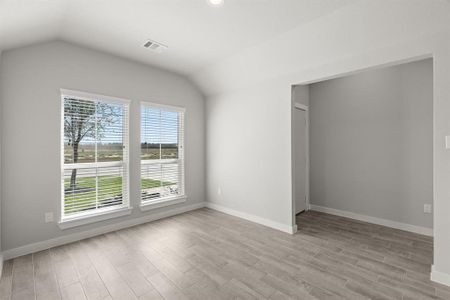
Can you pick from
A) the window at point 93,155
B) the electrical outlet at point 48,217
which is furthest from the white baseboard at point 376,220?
the electrical outlet at point 48,217

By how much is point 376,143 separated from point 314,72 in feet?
5.83

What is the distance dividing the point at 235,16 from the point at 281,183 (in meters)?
2.45

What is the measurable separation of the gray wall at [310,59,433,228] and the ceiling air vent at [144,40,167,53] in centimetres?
309

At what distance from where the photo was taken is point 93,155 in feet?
10.5

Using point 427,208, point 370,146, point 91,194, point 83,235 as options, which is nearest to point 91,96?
point 91,194

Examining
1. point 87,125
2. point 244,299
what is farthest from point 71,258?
point 244,299

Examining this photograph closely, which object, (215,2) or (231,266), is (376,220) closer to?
(231,266)

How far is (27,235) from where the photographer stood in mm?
2627

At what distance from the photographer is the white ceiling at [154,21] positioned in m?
2.09

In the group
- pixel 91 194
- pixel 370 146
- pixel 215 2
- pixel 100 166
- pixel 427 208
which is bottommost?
pixel 427 208

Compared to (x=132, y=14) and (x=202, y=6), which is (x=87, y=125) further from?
(x=202, y=6)

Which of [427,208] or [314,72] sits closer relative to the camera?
[314,72]

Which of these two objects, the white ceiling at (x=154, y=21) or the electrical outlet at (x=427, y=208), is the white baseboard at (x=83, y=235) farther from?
the electrical outlet at (x=427, y=208)

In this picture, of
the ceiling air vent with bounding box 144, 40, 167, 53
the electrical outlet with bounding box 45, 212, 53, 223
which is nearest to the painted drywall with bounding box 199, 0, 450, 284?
the ceiling air vent with bounding box 144, 40, 167, 53
